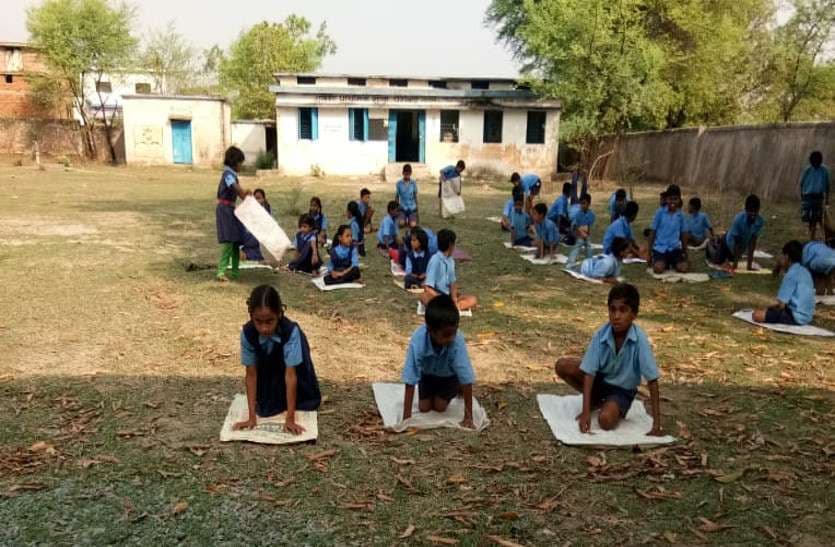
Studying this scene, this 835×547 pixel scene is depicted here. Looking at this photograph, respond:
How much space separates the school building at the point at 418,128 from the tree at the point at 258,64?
40.8 feet

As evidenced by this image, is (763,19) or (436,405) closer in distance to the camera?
(436,405)

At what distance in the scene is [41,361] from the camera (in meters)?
5.22

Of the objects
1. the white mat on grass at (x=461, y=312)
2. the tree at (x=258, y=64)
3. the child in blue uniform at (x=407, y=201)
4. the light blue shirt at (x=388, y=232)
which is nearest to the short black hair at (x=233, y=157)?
the white mat on grass at (x=461, y=312)

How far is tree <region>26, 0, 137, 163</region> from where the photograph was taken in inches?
1195

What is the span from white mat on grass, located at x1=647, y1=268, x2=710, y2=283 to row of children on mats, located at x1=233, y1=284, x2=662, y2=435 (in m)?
4.93

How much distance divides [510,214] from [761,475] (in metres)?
8.84

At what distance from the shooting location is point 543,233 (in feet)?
33.5

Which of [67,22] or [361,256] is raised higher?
[67,22]

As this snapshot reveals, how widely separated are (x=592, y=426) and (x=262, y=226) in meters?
4.89

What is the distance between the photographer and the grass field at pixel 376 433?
125 inches

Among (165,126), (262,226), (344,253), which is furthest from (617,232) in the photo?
(165,126)

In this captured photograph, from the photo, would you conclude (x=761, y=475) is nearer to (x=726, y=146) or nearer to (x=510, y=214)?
(x=510, y=214)

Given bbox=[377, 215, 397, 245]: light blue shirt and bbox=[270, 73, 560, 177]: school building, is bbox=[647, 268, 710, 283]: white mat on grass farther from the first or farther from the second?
bbox=[270, 73, 560, 177]: school building

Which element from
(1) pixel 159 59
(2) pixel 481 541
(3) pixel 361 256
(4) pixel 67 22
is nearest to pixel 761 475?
(2) pixel 481 541
